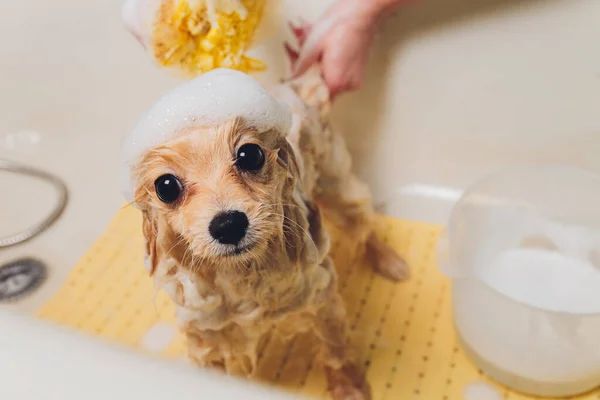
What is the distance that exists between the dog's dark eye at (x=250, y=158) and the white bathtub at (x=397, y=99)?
0.50m

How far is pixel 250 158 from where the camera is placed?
0.68 m

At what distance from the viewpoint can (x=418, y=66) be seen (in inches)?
48.0

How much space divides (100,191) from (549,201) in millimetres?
960

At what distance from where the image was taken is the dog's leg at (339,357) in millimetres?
970

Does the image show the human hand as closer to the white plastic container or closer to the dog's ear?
the white plastic container

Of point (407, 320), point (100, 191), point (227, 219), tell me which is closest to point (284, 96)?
point (227, 219)

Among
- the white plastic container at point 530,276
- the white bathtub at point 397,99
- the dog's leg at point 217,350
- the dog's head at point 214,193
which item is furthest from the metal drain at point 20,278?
the white plastic container at point 530,276

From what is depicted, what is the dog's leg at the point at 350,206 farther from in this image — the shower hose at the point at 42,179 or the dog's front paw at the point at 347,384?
the shower hose at the point at 42,179

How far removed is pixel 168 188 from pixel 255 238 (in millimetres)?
112

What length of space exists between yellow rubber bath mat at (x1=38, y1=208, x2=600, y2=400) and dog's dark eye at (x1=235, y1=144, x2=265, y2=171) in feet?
1.63

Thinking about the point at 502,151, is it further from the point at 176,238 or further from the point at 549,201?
the point at 176,238

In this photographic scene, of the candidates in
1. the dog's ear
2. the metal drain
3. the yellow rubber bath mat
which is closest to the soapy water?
the yellow rubber bath mat

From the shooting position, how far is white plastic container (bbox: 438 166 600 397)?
36.2 inches

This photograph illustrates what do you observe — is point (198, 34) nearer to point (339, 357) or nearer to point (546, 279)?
point (339, 357)
